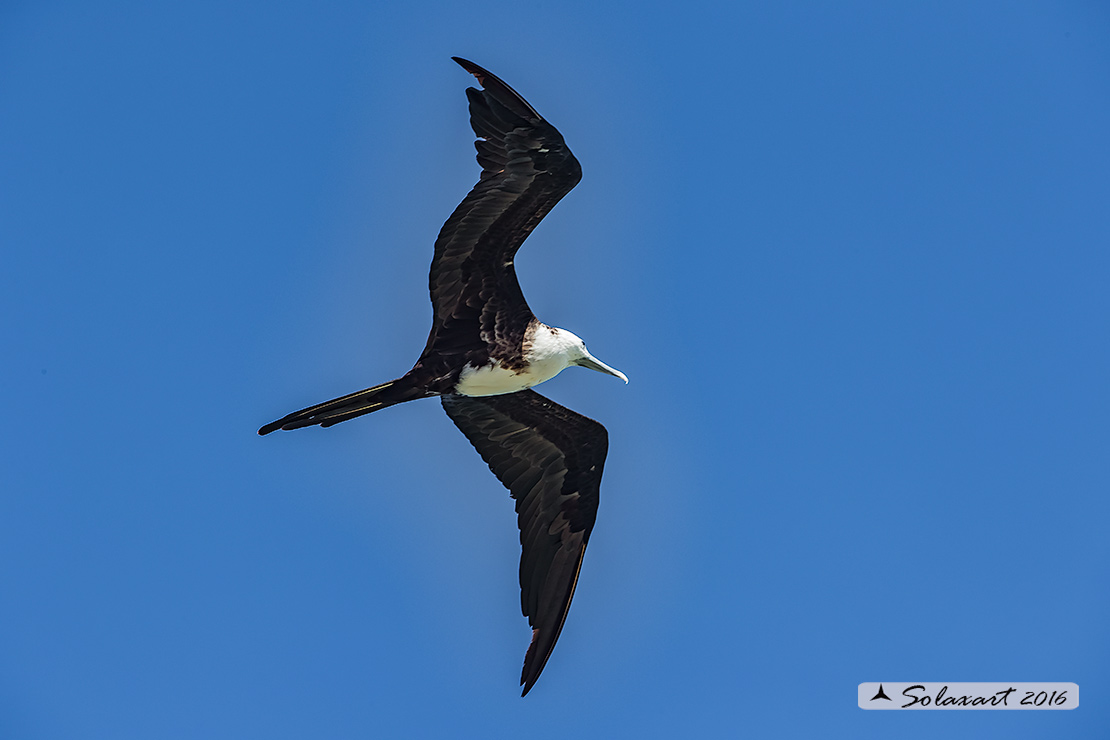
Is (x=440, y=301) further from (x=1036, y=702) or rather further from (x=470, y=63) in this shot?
(x=1036, y=702)

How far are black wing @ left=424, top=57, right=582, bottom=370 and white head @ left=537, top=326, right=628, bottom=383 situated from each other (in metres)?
0.35

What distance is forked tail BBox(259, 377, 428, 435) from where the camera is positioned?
791 centimetres

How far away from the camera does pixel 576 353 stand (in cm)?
909

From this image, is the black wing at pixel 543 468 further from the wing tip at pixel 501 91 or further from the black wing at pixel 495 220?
the wing tip at pixel 501 91

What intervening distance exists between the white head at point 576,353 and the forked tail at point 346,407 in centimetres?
140

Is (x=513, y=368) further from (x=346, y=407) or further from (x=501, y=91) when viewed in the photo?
(x=501, y=91)

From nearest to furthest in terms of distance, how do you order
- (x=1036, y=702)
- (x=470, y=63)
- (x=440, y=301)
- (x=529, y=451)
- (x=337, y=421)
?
(x=470, y=63), (x=337, y=421), (x=440, y=301), (x=529, y=451), (x=1036, y=702)

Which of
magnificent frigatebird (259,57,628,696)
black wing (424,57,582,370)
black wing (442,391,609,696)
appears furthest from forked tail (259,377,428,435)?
black wing (442,391,609,696)

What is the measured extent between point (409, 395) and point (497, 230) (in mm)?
1493

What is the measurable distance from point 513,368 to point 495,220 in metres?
1.27

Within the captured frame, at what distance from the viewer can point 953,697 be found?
1053cm

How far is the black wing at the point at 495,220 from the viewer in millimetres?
7934

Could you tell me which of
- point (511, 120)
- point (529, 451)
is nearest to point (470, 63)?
point (511, 120)

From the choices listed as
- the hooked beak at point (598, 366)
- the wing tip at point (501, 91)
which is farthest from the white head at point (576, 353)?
the wing tip at point (501, 91)
